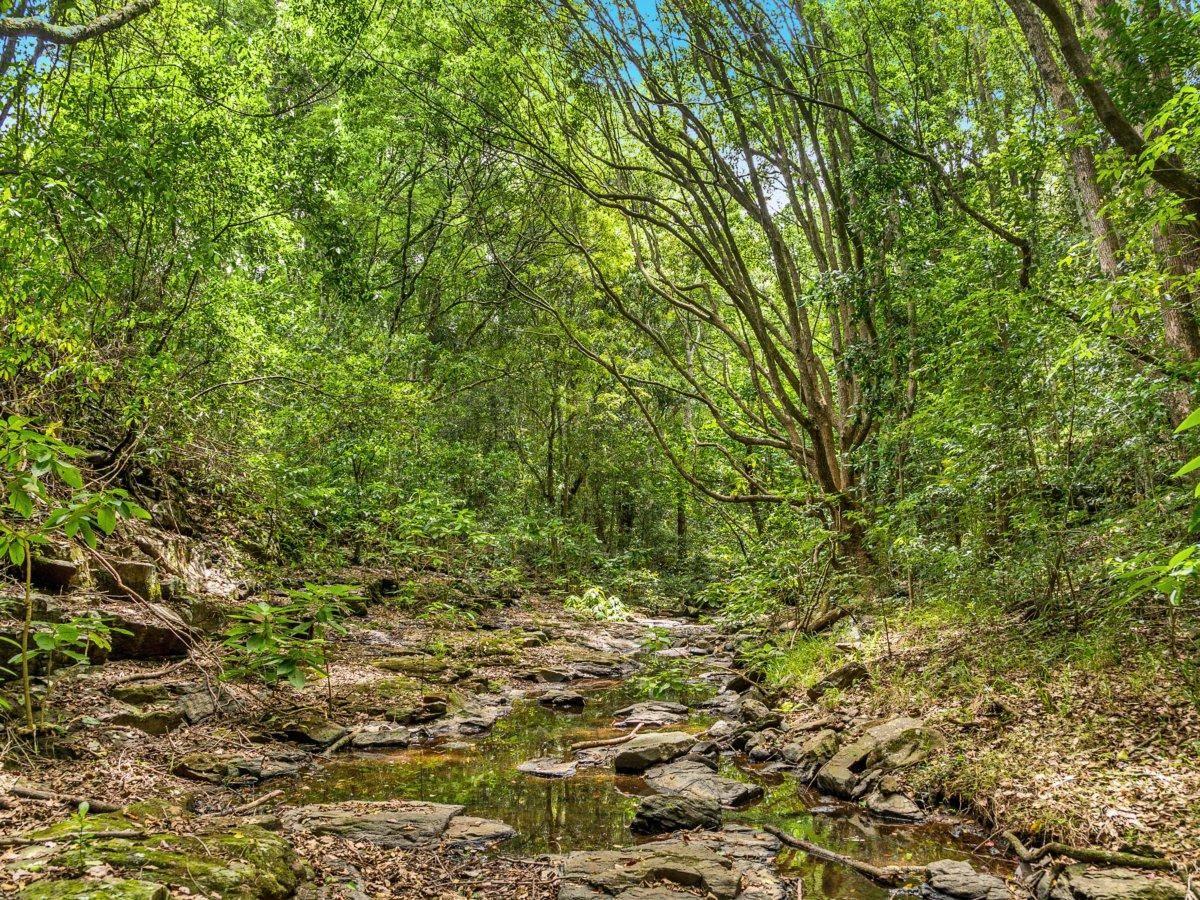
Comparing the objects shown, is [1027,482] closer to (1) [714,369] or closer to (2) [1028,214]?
(2) [1028,214]

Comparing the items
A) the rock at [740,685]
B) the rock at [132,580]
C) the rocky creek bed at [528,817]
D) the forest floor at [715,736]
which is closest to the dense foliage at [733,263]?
the forest floor at [715,736]

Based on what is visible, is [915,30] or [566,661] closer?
[915,30]

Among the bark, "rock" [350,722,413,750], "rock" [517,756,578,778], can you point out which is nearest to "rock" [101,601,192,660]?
"rock" [350,722,413,750]

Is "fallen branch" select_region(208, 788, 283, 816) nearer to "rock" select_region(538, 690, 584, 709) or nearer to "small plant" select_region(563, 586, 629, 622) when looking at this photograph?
"rock" select_region(538, 690, 584, 709)

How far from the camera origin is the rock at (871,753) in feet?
19.2

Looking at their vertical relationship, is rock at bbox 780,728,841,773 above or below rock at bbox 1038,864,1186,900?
below

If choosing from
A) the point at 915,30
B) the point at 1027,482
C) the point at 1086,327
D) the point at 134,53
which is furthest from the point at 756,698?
the point at 134,53

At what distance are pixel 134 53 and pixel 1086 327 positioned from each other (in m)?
12.9

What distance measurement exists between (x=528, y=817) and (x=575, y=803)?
0.54 meters

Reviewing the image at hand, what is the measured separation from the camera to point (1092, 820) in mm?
4344

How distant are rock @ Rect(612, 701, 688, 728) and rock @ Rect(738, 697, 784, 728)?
77 cm

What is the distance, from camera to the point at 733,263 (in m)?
11.0

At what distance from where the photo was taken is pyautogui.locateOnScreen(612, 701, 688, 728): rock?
28.7 ft

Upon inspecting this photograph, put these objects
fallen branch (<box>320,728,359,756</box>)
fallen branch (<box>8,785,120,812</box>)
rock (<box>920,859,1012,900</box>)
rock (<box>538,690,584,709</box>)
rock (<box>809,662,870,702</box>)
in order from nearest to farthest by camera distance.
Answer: fallen branch (<box>8,785,120,812</box>), rock (<box>920,859,1012,900</box>), fallen branch (<box>320,728,359,756</box>), rock (<box>809,662,870,702</box>), rock (<box>538,690,584,709</box>)
